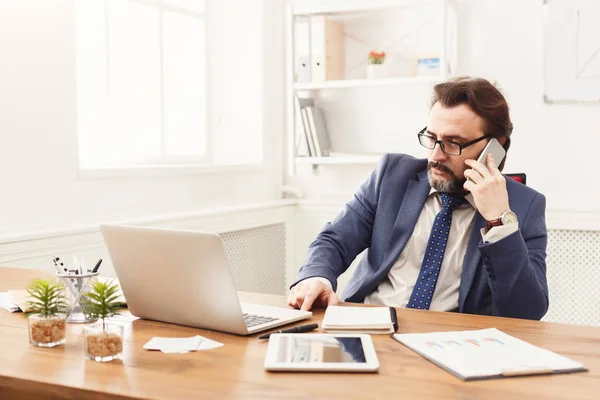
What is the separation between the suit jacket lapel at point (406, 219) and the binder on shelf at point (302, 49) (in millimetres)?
1754

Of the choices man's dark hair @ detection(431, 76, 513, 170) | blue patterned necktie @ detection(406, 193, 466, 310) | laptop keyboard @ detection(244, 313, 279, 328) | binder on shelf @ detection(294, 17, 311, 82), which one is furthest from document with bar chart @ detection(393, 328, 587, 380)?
binder on shelf @ detection(294, 17, 311, 82)

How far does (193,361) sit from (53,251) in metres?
1.49

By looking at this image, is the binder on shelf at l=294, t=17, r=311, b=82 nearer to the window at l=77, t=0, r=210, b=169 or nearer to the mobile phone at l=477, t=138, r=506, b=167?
the window at l=77, t=0, r=210, b=169

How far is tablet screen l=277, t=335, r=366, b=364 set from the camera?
4.08ft

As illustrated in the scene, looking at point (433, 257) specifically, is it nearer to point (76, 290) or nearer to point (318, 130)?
point (76, 290)

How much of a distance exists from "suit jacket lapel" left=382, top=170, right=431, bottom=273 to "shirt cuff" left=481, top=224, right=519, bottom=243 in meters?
0.31

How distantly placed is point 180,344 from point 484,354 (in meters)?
0.55

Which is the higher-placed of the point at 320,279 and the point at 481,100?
the point at 481,100

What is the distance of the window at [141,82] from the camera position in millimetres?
3176

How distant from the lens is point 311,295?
1.69 meters

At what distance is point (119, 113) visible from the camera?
332 centimetres

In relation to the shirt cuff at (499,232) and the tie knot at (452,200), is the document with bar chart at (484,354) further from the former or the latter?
the tie knot at (452,200)

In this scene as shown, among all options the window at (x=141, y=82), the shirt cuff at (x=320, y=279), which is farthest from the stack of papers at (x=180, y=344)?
the window at (x=141, y=82)

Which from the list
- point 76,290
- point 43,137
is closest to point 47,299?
point 76,290
